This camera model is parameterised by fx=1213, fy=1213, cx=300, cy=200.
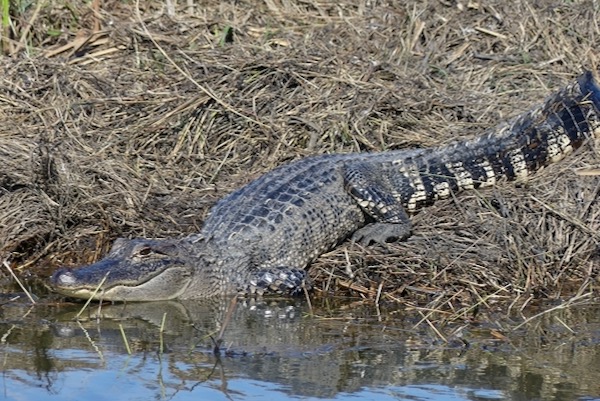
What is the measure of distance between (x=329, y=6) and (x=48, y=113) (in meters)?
2.44

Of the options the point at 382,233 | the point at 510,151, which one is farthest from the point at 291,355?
the point at 510,151

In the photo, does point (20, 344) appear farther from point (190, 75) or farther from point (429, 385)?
point (190, 75)

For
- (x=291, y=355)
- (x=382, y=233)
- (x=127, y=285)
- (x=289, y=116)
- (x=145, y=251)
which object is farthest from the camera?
(x=289, y=116)

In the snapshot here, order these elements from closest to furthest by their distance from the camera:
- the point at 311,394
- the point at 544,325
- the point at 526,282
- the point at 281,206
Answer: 1. the point at 311,394
2. the point at 544,325
3. the point at 526,282
4. the point at 281,206

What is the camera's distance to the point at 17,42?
8680 millimetres

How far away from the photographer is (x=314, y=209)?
6570mm

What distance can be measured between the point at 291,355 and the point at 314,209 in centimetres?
179

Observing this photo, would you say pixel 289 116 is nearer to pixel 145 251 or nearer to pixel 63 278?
pixel 145 251

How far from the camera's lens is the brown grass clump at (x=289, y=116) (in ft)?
20.3

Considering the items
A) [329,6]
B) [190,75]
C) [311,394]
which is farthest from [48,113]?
[311,394]

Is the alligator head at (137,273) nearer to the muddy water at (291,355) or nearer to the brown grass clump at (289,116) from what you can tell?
the muddy water at (291,355)

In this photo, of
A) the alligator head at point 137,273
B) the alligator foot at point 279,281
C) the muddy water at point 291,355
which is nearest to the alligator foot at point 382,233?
the alligator foot at point 279,281

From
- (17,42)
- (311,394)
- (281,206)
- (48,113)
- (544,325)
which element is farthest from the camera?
(17,42)

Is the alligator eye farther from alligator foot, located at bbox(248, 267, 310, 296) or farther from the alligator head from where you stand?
alligator foot, located at bbox(248, 267, 310, 296)
